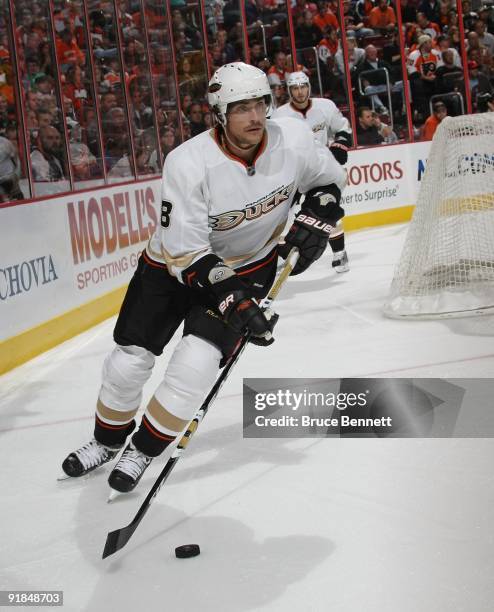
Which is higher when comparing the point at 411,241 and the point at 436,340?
the point at 411,241

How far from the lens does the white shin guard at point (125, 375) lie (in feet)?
8.56

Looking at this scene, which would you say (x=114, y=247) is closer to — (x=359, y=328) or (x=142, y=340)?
(x=359, y=328)

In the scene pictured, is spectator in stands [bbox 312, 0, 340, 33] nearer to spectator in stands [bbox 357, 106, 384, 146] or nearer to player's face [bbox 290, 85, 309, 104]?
spectator in stands [bbox 357, 106, 384, 146]

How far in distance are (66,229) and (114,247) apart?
0.65 meters

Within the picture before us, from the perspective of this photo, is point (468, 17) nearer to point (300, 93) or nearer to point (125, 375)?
point (300, 93)

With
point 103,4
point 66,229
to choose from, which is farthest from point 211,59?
point 66,229

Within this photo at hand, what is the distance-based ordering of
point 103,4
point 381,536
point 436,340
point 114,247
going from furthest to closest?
point 103,4 < point 114,247 < point 436,340 < point 381,536

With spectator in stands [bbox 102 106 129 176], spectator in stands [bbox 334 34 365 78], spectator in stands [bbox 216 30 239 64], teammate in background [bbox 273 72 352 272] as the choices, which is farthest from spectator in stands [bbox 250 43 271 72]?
teammate in background [bbox 273 72 352 272]

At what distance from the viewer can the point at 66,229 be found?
4887 mm

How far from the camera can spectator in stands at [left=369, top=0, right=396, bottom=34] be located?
9.38 meters

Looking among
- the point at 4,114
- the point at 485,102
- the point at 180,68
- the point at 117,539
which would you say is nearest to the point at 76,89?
the point at 4,114

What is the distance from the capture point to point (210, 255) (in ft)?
7.72

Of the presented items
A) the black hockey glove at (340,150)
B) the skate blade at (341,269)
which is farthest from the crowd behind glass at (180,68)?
the skate blade at (341,269)

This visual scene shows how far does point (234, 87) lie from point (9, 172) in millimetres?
2582
